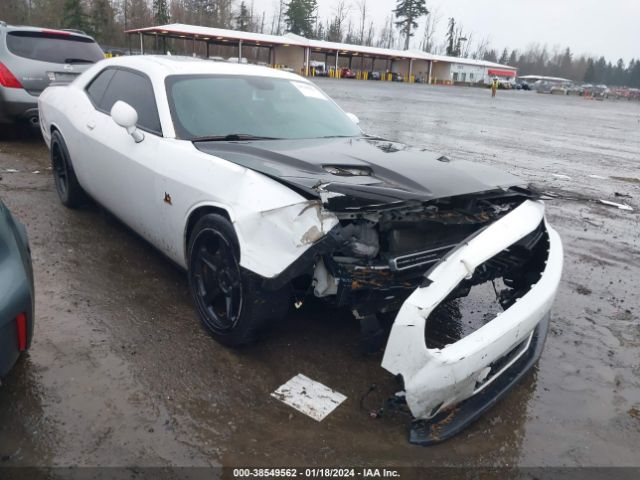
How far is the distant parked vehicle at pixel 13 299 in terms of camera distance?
199cm

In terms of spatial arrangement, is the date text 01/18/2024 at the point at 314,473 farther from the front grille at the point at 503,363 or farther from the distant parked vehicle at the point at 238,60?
the distant parked vehicle at the point at 238,60

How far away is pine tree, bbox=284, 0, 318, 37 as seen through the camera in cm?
8569

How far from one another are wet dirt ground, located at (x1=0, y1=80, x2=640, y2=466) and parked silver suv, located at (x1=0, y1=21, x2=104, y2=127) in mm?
3605

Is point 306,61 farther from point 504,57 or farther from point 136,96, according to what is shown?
point 504,57

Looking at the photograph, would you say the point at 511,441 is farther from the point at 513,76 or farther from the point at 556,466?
the point at 513,76

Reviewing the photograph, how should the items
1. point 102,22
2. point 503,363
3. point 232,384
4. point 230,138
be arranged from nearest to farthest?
point 503,363 < point 232,384 < point 230,138 < point 102,22

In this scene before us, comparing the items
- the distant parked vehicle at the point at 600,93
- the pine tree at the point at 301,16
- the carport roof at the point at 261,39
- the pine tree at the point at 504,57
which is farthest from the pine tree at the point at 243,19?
the pine tree at the point at 504,57

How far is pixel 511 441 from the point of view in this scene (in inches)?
93.3

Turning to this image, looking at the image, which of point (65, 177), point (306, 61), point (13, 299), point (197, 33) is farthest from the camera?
point (306, 61)

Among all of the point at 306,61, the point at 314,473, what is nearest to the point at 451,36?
the point at 306,61

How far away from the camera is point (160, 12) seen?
68562mm

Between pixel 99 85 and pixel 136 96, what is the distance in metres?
0.89

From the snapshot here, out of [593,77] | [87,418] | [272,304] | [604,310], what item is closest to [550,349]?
[604,310]

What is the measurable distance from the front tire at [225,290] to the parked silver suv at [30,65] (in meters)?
5.31
